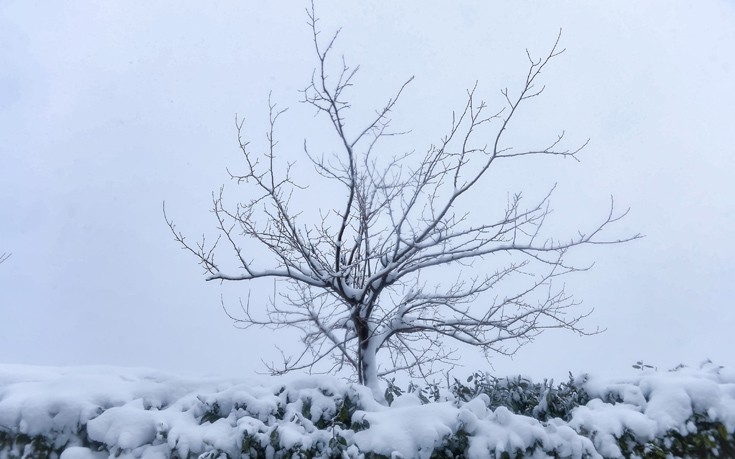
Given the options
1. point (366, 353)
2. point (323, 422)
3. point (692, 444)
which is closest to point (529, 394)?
point (692, 444)

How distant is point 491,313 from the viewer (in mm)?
6574

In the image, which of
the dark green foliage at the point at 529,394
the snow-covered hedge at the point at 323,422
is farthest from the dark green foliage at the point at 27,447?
the dark green foliage at the point at 529,394

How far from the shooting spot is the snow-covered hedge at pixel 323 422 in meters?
2.88

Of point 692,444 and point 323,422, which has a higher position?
point 323,422

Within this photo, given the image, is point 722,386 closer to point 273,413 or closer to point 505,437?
point 505,437

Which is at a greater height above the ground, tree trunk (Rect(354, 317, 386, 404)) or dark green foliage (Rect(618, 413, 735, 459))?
tree trunk (Rect(354, 317, 386, 404))

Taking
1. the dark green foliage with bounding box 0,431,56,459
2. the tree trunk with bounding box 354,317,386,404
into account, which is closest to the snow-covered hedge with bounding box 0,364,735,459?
the dark green foliage with bounding box 0,431,56,459

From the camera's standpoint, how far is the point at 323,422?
10.2ft

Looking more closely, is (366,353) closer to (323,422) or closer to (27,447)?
(323,422)

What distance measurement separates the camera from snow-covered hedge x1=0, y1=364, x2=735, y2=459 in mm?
2877

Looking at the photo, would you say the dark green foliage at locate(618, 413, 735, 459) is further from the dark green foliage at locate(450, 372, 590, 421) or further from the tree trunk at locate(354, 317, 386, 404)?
the tree trunk at locate(354, 317, 386, 404)

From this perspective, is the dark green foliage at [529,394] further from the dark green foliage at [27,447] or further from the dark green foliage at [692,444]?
the dark green foliage at [27,447]

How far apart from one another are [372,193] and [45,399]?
191 inches

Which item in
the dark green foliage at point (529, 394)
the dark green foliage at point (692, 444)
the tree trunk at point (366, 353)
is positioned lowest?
the dark green foliage at point (692, 444)
